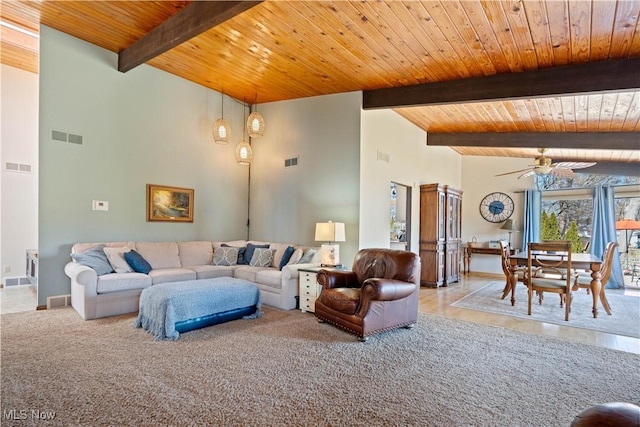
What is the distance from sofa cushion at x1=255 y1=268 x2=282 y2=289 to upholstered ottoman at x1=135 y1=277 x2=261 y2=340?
510mm

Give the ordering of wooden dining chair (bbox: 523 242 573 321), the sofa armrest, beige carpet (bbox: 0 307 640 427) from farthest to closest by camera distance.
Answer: wooden dining chair (bbox: 523 242 573 321), the sofa armrest, beige carpet (bbox: 0 307 640 427)

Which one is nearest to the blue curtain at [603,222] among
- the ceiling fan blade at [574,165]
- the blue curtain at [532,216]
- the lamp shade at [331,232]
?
the blue curtain at [532,216]

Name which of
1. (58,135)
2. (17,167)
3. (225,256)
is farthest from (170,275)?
(17,167)

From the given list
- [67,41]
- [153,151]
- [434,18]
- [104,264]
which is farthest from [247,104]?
[434,18]

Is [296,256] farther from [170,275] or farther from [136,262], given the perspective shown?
[136,262]

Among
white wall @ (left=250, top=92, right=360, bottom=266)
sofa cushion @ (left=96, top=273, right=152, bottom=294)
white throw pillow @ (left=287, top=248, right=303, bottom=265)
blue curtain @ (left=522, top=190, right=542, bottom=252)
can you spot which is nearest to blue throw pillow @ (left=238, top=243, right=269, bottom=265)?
white wall @ (left=250, top=92, right=360, bottom=266)

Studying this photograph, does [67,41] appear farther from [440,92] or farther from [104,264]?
[440,92]

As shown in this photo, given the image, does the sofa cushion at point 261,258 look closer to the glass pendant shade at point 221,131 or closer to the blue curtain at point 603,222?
the glass pendant shade at point 221,131

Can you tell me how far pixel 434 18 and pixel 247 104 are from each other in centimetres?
447

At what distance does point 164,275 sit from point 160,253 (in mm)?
677

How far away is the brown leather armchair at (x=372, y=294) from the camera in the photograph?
3436 mm

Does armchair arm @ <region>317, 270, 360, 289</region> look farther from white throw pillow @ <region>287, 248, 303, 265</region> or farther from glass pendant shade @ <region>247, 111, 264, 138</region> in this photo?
glass pendant shade @ <region>247, 111, 264, 138</region>

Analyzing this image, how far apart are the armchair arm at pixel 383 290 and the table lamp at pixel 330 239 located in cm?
119

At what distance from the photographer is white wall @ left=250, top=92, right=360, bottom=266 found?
5305mm
